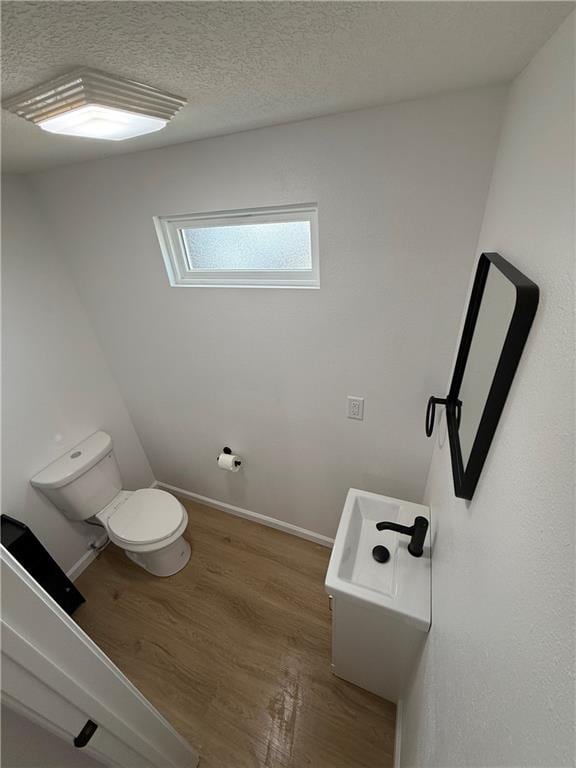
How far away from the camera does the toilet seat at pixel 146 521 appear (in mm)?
1694

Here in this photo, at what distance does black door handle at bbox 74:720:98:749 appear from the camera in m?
0.67

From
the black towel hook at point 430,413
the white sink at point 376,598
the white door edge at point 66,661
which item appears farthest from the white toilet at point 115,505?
the black towel hook at point 430,413

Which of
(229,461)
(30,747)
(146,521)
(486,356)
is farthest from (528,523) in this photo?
(146,521)

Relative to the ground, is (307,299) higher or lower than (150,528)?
higher

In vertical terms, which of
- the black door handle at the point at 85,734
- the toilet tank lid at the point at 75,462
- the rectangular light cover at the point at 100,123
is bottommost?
the toilet tank lid at the point at 75,462

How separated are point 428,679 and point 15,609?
104cm

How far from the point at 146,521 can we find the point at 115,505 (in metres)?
0.27

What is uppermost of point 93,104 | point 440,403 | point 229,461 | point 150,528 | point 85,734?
point 93,104

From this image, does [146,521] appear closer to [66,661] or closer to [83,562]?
[83,562]

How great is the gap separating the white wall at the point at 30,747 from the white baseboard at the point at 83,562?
152 centimetres

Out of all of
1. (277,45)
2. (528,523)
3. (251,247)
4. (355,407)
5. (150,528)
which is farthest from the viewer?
(150,528)

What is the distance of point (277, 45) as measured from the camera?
0.55 meters

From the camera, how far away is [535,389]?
18.5 inches

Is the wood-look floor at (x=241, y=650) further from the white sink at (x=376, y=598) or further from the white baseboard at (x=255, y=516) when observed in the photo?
the white sink at (x=376, y=598)
